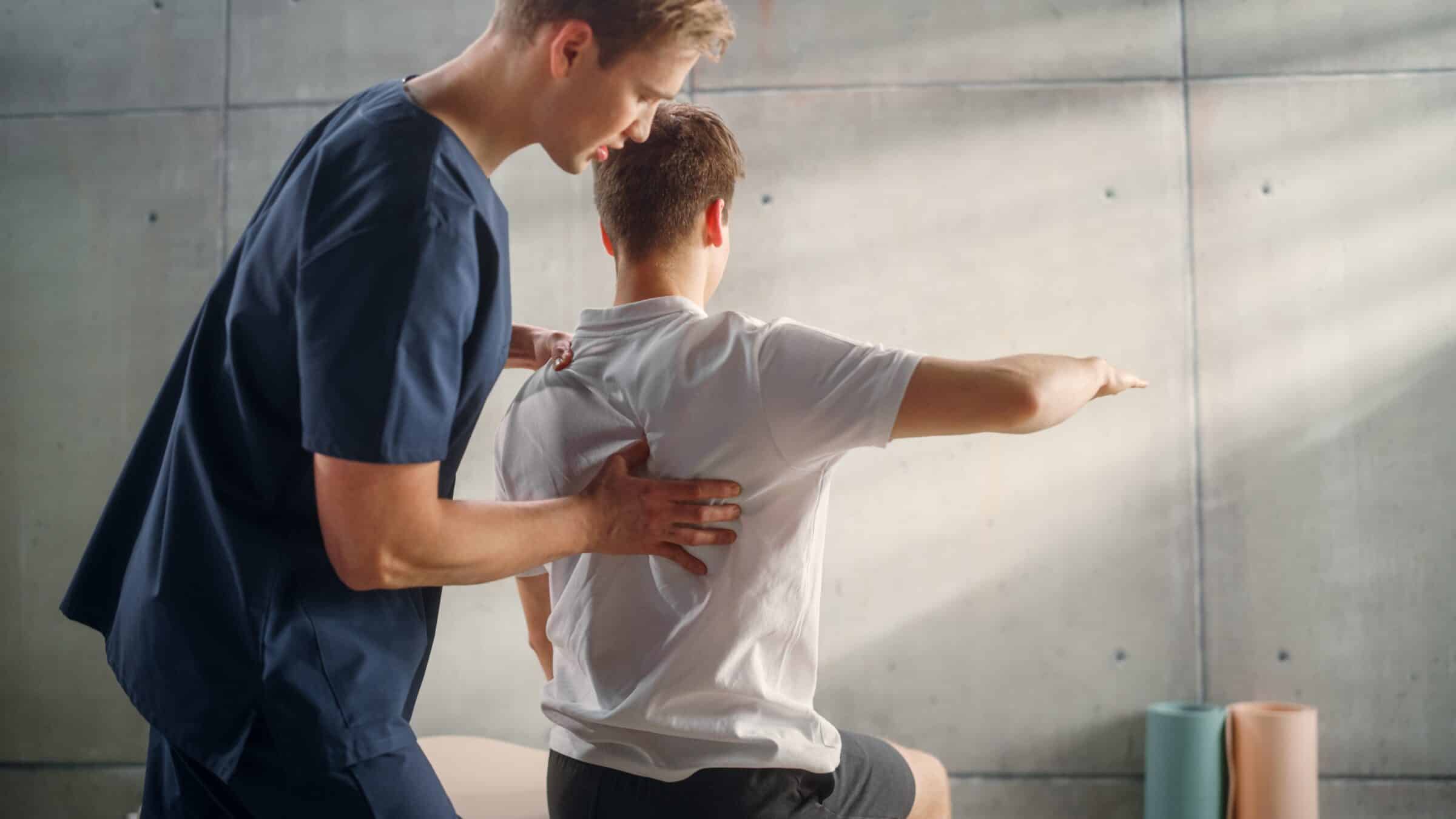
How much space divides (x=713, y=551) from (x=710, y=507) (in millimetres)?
76

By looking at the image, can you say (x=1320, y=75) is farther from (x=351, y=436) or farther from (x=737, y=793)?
(x=351, y=436)

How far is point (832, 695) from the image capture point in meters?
2.99

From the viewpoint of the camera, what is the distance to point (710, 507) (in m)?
1.18

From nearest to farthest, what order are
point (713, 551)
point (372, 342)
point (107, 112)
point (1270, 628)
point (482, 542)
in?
point (372, 342), point (482, 542), point (713, 551), point (1270, 628), point (107, 112)

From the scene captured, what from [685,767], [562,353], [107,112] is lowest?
[685,767]

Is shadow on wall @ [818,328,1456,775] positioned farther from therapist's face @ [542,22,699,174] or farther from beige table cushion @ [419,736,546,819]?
therapist's face @ [542,22,699,174]

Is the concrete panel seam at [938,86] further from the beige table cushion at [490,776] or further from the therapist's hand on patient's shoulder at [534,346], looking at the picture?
the beige table cushion at [490,776]

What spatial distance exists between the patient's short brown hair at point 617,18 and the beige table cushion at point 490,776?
1.56m

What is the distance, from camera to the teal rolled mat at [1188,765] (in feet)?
8.92

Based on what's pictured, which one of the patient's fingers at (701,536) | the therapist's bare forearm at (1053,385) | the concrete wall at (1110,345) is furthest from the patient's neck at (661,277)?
the concrete wall at (1110,345)

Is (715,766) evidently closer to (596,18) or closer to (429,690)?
(596,18)

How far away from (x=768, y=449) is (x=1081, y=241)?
2137mm

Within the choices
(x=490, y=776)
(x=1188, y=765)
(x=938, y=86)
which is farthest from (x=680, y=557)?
(x=938, y=86)

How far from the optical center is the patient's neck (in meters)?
1.36
